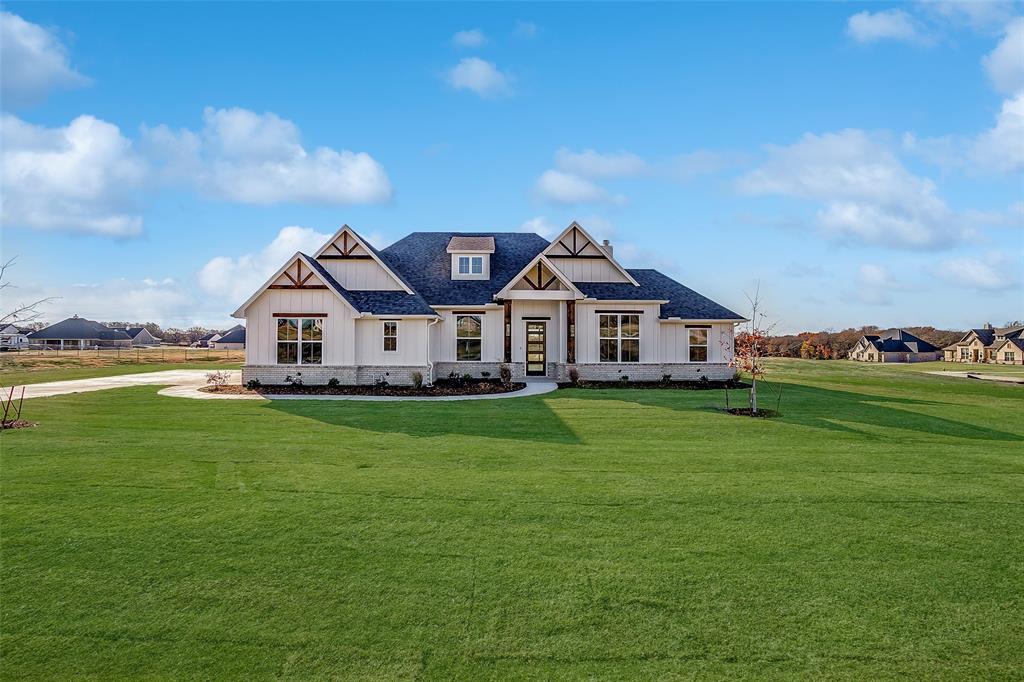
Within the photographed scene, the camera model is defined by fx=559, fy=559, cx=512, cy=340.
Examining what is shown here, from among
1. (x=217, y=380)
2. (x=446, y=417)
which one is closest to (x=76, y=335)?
(x=217, y=380)

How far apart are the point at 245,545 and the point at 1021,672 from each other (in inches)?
244

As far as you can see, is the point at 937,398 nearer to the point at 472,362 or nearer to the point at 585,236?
the point at 585,236

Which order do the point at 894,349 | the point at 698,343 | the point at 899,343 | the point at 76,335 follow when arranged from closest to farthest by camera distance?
the point at 698,343
the point at 894,349
the point at 899,343
the point at 76,335

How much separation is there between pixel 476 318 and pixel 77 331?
112718mm

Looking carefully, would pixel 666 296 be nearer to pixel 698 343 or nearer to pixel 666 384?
pixel 698 343

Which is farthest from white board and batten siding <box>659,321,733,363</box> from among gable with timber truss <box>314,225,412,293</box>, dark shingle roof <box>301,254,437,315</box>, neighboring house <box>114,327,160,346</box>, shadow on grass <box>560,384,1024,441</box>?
neighboring house <box>114,327,160,346</box>

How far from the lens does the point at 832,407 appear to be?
633 inches

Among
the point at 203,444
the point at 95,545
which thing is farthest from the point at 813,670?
the point at 203,444

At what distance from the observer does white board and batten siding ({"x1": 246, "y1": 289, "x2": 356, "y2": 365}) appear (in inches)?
832

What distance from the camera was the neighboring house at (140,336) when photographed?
12131cm

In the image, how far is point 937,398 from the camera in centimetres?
1948

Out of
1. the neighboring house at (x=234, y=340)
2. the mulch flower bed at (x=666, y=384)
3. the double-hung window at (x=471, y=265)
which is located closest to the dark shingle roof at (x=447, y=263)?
the double-hung window at (x=471, y=265)

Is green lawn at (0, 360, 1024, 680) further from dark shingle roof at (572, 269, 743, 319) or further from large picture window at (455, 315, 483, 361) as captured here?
dark shingle roof at (572, 269, 743, 319)

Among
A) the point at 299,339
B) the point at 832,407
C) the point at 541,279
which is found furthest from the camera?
the point at 541,279
